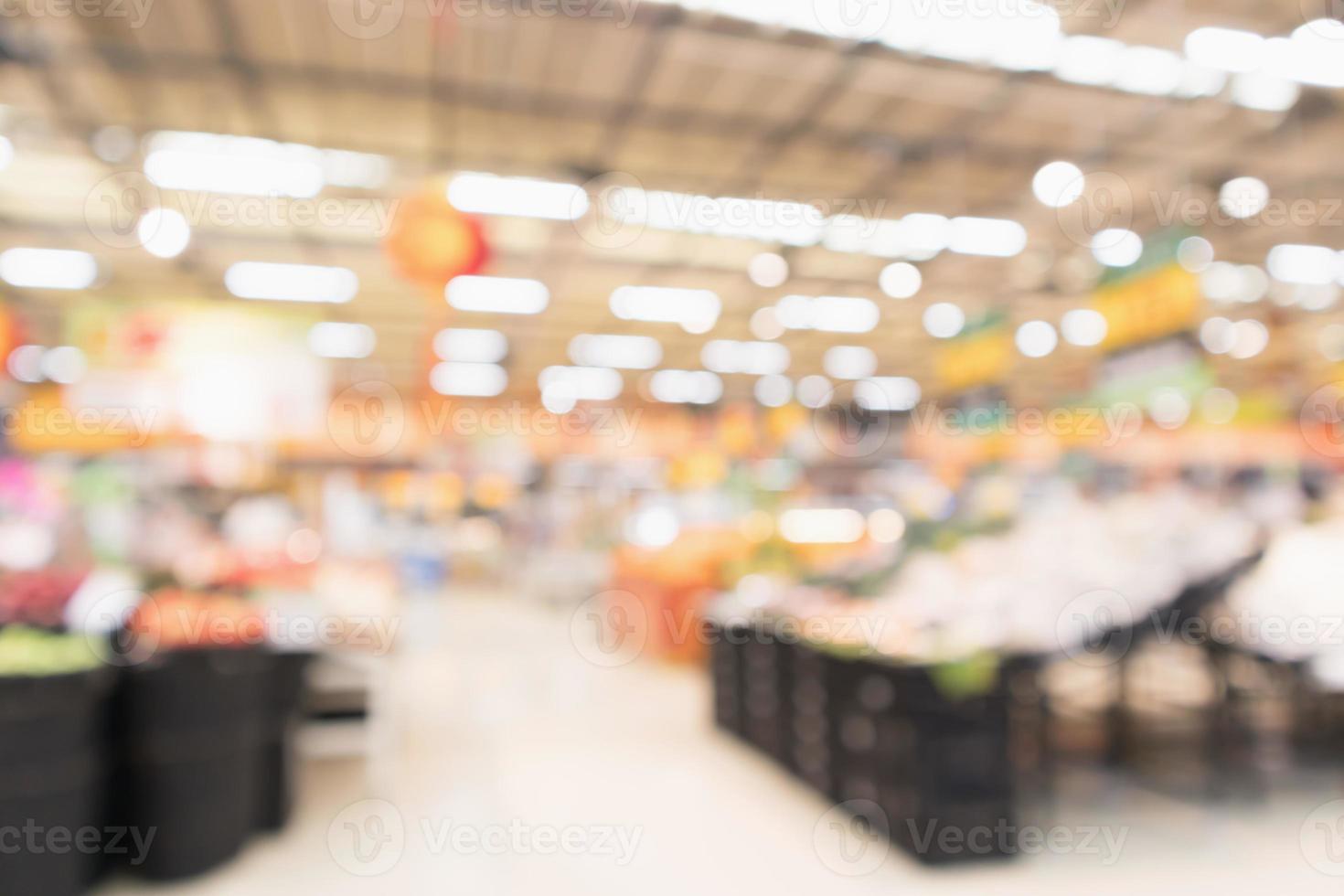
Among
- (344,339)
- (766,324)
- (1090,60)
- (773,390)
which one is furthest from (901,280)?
(344,339)

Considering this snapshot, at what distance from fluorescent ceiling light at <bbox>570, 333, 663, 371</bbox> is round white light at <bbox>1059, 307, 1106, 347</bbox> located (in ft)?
23.9

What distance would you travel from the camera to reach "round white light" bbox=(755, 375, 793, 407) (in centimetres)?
1942

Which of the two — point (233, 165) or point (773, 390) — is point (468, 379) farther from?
point (233, 165)

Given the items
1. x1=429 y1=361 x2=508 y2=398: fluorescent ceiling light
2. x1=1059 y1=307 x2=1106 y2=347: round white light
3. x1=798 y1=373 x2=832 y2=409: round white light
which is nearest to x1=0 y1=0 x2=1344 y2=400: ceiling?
x1=1059 y1=307 x2=1106 y2=347: round white light

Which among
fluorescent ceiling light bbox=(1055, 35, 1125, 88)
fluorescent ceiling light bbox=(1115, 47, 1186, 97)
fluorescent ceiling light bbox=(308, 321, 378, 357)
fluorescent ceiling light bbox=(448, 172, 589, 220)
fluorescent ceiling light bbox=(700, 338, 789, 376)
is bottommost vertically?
fluorescent ceiling light bbox=(700, 338, 789, 376)

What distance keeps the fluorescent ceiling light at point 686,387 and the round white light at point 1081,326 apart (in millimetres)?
7316

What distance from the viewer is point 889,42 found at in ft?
18.6

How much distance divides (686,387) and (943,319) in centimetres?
711

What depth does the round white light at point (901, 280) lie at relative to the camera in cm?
1110

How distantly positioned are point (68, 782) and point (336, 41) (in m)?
4.78

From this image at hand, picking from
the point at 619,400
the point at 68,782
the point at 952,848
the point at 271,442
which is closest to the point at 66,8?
the point at 271,442

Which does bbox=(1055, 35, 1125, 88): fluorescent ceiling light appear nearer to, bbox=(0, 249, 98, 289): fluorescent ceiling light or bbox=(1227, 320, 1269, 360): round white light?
bbox=(1227, 320, 1269, 360): round white light

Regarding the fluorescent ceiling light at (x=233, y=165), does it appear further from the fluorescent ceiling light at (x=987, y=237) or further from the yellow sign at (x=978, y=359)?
the fluorescent ceiling light at (x=987, y=237)

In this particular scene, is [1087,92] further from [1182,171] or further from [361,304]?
[361,304]
